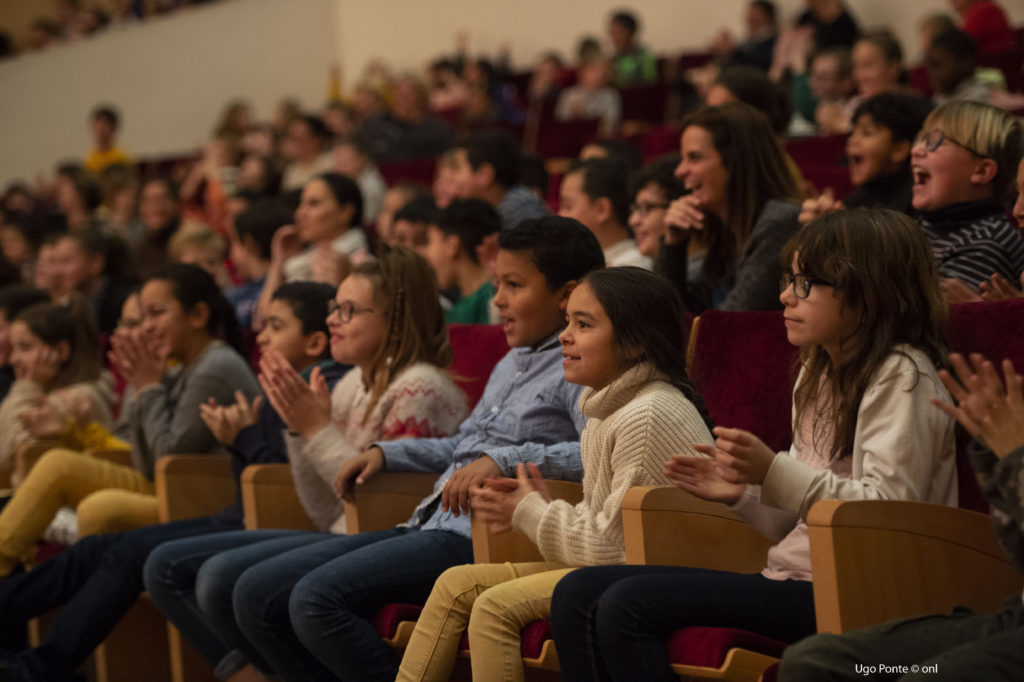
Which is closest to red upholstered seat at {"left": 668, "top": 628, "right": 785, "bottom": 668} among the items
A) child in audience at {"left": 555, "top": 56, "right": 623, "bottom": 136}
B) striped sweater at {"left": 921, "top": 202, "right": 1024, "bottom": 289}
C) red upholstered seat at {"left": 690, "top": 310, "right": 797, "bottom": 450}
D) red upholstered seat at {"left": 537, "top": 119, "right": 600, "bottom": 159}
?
red upholstered seat at {"left": 690, "top": 310, "right": 797, "bottom": 450}

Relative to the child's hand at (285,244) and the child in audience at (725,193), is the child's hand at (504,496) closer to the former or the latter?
the child in audience at (725,193)

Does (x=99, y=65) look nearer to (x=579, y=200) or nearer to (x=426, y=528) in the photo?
(x=579, y=200)

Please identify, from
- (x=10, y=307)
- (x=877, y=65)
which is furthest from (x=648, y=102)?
(x=10, y=307)

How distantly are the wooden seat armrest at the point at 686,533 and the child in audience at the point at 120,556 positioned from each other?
115 centimetres

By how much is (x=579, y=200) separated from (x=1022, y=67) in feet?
8.20

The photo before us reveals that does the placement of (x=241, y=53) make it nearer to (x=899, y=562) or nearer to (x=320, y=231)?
(x=320, y=231)

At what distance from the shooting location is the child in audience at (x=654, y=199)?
298 centimetres

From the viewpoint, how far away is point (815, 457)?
1.83 meters

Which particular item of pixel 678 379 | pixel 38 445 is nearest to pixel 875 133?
pixel 678 379

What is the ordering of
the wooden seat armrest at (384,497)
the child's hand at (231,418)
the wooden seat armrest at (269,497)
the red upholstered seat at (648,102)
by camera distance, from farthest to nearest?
the red upholstered seat at (648,102) → the child's hand at (231,418) → the wooden seat armrest at (269,497) → the wooden seat armrest at (384,497)

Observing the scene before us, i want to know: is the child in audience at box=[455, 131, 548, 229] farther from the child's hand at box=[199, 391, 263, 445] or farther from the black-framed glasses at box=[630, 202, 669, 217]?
the child's hand at box=[199, 391, 263, 445]

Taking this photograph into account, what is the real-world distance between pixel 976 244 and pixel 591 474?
2.81ft

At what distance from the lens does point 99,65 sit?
10.2 metres

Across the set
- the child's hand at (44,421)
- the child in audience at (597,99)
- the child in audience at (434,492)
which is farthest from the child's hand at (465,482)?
the child in audience at (597,99)
